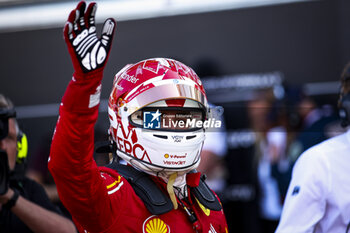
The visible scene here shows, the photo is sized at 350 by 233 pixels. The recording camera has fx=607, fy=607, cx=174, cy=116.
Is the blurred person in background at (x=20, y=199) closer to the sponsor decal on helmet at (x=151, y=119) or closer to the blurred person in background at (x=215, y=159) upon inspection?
the sponsor decal on helmet at (x=151, y=119)

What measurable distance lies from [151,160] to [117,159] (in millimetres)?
222

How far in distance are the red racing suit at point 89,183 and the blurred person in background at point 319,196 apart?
60 centimetres

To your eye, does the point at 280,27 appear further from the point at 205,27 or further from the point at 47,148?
the point at 47,148

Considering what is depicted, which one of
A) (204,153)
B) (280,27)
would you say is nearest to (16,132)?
(204,153)

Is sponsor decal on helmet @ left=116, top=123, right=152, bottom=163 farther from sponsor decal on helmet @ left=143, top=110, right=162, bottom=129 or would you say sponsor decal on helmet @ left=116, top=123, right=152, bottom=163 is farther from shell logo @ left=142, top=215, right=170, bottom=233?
shell logo @ left=142, top=215, right=170, bottom=233

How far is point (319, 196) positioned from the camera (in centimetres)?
274

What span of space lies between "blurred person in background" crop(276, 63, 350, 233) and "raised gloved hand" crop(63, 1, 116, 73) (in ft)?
4.28

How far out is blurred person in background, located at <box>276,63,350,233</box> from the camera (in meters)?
A: 2.72

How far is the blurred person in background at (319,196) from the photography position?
2.72 m

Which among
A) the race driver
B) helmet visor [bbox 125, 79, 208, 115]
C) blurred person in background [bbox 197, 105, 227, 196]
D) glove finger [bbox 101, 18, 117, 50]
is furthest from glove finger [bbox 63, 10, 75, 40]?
blurred person in background [bbox 197, 105, 227, 196]

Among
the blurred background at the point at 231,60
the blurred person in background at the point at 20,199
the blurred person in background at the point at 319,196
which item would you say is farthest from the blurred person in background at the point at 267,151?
the blurred person in background at the point at 20,199

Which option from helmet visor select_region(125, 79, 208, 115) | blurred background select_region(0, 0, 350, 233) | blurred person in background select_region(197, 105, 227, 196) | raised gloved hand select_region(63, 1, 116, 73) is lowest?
blurred person in background select_region(197, 105, 227, 196)

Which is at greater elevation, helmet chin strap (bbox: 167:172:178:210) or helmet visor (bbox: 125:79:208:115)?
helmet visor (bbox: 125:79:208:115)

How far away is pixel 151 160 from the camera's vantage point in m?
2.33
